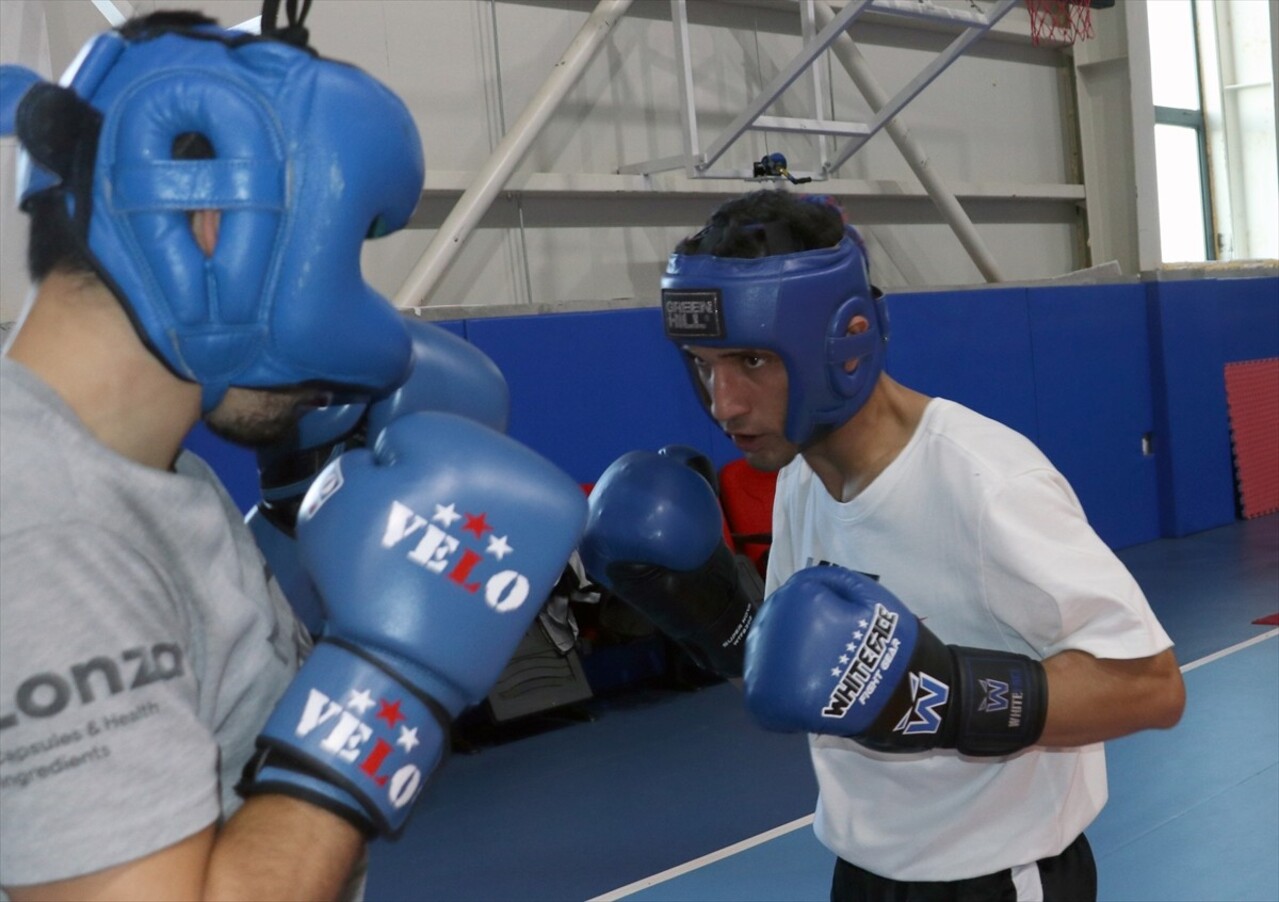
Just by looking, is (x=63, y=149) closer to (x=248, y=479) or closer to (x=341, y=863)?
(x=341, y=863)

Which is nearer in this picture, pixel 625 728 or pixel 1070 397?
pixel 625 728

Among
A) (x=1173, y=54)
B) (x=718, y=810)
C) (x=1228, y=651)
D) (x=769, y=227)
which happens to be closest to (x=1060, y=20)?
(x=1173, y=54)

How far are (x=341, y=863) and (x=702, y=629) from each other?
948 millimetres

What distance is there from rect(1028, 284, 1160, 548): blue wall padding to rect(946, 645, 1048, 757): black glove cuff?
570 cm

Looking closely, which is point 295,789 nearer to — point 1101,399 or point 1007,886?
point 1007,886

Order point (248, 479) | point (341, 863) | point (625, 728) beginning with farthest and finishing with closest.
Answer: point (625, 728) → point (248, 479) → point (341, 863)

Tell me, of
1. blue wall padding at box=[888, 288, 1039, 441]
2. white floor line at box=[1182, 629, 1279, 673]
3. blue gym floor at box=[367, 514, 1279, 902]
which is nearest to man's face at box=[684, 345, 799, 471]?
blue gym floor at box=[367, 514, 1279, 902]

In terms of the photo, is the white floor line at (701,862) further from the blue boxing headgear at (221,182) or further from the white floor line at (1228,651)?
the blue boxing headgear at (221,182)

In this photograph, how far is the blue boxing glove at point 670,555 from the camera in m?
1.84

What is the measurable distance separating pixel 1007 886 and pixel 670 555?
0.60m

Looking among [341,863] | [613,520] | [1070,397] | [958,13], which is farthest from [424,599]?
[1070,397]

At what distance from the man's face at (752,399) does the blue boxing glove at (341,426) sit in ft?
0.94

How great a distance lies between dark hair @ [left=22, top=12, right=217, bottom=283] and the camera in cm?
101

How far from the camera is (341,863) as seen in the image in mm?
1007
